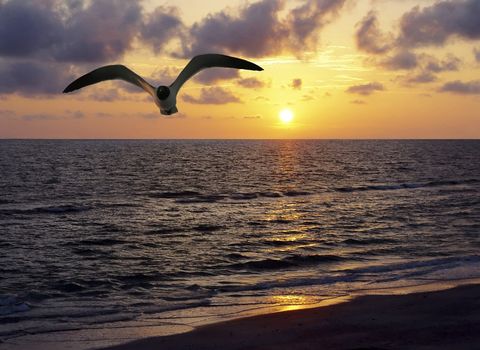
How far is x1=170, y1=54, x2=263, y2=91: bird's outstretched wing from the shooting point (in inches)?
312

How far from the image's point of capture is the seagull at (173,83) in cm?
782

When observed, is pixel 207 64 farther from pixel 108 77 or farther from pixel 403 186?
pixel 403 186

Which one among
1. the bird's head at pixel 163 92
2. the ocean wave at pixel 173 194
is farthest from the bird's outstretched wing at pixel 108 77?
the ocean wave at pixel 173 194

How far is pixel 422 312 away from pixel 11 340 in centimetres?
935

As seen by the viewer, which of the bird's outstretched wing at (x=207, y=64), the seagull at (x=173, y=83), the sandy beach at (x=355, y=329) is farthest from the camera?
the sandy beach at (x=355, y=329)

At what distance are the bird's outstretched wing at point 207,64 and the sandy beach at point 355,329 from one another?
23.5 feet

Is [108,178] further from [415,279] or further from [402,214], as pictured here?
[415,279]

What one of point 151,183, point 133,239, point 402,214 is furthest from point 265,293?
point 151,183

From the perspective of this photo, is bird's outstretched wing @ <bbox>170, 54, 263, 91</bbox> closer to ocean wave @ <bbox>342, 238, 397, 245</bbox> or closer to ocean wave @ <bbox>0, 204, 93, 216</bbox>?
ocean wave @ <bbox>342, 238, 397, 245</bbox>

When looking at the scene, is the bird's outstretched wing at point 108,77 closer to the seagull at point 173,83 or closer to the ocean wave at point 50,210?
the seagull at point 173,83

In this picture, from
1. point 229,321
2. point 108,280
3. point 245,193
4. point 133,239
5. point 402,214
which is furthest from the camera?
point 245,193

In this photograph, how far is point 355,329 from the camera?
1464 cm

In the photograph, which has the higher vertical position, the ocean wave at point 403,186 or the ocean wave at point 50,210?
the ocean wave at point 403,186

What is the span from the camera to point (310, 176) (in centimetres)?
7844
